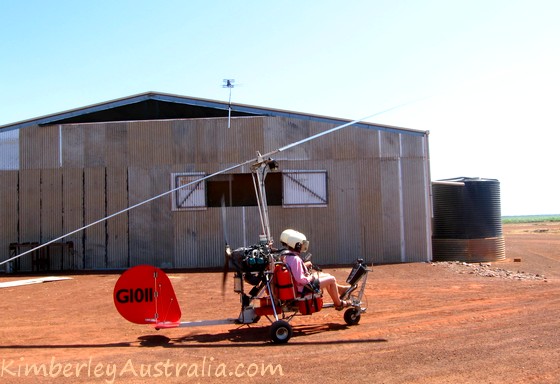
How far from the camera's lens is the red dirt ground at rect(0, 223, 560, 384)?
584cm

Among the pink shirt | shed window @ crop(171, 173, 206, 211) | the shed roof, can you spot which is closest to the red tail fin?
the pink shirt

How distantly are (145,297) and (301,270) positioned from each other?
94.5 inches

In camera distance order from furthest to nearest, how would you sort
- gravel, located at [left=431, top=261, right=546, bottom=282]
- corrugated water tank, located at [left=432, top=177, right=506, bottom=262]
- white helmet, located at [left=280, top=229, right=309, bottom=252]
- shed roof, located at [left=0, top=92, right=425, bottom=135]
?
1. corrugated water tank, located at [left=432, top=177, right=506, bottom=262]
2. shed roof, located at [left=0, top=92, right=425, bottom=135]
3. gravel, located at [left=431, top=261, right=546, bottom=282]
4. white helmet, located at [left=280, top=229, right=309, bottom=252]

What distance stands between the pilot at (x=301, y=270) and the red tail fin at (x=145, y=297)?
189 cm

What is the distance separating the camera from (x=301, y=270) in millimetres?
8023

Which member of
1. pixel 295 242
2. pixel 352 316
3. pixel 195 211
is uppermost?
pixel 195 211

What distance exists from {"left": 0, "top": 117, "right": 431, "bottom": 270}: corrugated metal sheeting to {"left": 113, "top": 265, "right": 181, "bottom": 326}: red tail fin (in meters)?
12.1

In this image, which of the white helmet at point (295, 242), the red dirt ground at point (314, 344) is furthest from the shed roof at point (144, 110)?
the white helmet at point (295, 242)

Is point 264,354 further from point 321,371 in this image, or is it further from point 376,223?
point 376,223

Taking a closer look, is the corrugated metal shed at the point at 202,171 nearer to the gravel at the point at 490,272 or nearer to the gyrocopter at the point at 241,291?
the gravel at the point at 490,272

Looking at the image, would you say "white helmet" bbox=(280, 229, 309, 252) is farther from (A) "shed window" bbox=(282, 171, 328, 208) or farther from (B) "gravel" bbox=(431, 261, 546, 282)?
(A) "shed window" bbox=(282, 171, 328, 208)

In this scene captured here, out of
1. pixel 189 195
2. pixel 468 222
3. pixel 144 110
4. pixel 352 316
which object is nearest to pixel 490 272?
pixel 468 222

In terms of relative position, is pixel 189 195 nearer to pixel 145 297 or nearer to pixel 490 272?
pixel 490 272

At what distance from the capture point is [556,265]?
20812 millimetres
